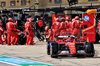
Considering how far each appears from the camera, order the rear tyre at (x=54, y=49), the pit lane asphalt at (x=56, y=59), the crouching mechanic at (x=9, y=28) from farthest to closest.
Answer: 1. the crouching mechanic at (x=9, y=28)
2. the rear tyre at (x=54, y=49)
3. the pit lane asphalt at (x=56, y=59)

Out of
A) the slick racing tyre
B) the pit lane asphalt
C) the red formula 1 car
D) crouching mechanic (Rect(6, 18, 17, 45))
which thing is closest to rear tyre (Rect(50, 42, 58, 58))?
the red formula 1 car

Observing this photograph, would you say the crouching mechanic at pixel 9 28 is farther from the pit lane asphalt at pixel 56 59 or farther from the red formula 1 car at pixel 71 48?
the red formula 1 car at pixel 71 48

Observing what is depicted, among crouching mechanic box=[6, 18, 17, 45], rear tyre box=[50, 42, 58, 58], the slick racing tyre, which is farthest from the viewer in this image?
the slick racing tyre

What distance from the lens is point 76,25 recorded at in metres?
17.4

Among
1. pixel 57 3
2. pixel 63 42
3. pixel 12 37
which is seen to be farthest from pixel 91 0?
pixel 63 42

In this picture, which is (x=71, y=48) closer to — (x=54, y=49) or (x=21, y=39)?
(x=54, y=49)

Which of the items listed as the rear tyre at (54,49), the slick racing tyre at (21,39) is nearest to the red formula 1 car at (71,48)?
the rear tyre at (54,49)

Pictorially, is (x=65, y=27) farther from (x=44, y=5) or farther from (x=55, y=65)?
(x=44, y=5)

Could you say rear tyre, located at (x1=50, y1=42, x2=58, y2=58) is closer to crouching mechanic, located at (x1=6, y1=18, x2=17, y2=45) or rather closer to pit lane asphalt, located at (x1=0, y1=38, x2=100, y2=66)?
pit lane asphalt, located at (x1=0, y1=38, x2=100, y2=66)

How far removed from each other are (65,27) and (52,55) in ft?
23.0

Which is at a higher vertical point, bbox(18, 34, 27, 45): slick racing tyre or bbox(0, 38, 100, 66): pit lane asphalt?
bbox(0, 38, 100, 66): pit lane asphalt

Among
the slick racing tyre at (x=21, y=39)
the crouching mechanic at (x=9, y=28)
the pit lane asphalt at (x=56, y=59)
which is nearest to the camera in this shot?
the pit lane asphalt at (x=56, y=59)

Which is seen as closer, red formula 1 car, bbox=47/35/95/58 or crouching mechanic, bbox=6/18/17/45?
red formula 1 car, bbox=47/35/95/58

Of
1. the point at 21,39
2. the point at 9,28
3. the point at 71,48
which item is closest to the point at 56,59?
the point at 71,48
